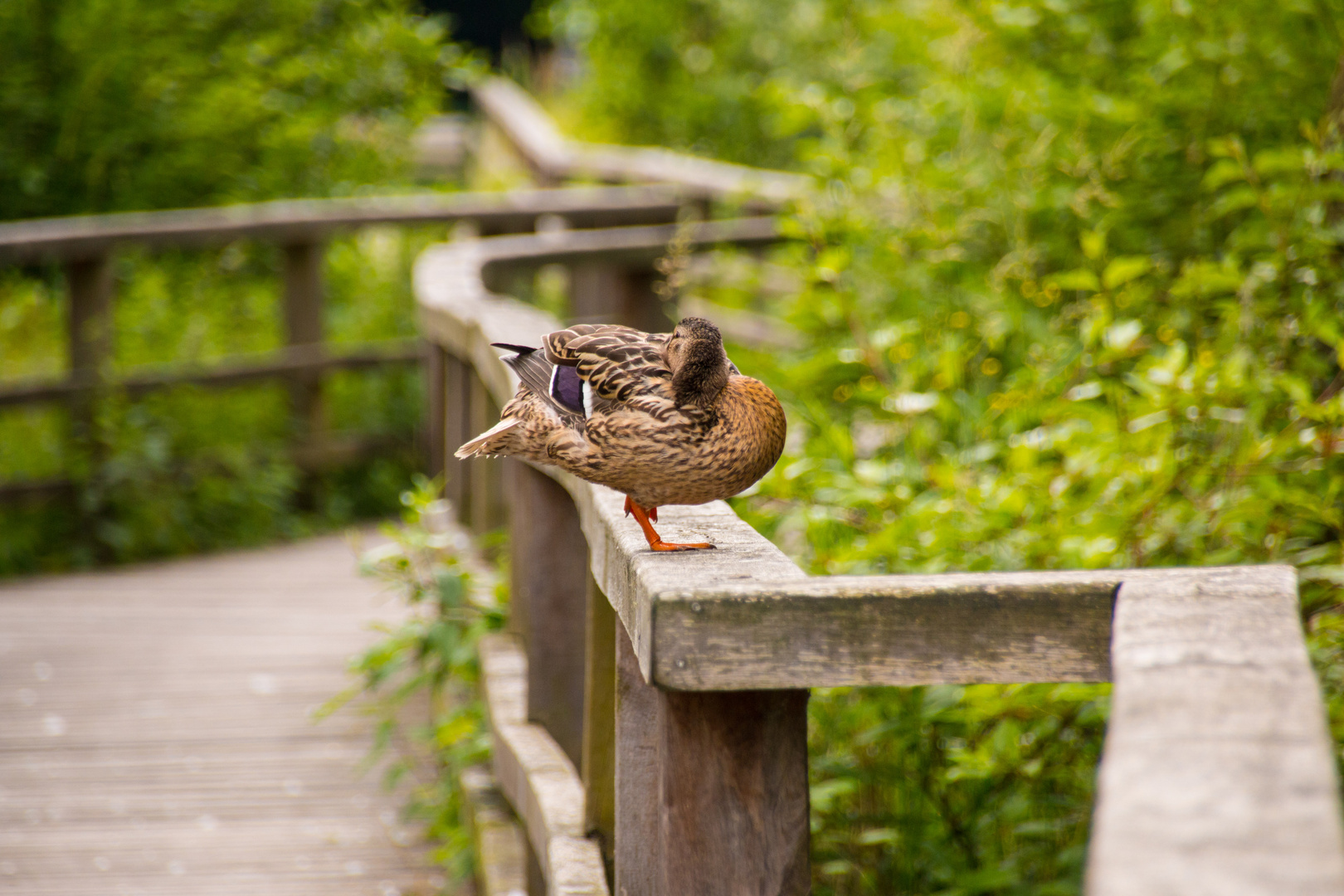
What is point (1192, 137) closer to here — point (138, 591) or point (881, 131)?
point (881, 131)

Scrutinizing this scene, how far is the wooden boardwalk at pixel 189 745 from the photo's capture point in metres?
3.54

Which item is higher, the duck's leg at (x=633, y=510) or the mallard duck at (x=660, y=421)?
the mallard duck at (x=660, y=421)

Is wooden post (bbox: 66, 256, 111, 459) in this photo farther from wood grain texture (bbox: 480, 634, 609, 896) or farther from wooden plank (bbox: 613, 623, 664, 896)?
wooden plank (bbox: 613, 623, 664, 896)

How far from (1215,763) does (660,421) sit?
0.96m

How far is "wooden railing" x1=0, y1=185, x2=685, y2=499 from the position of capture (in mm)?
6176

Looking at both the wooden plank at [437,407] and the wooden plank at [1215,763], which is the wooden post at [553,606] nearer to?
the wooden plank at [1215,763]

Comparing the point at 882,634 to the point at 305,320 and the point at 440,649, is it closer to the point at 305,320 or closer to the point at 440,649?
the point at 440,649

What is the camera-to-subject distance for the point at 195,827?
12.3 ft

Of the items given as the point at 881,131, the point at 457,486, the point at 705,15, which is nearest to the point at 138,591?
the point at 457,486

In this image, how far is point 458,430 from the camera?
4.48m

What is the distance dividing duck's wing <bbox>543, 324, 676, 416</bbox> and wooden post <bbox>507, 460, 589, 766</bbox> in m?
0.87

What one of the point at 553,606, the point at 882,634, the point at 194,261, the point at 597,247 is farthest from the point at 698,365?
the point at 194,261

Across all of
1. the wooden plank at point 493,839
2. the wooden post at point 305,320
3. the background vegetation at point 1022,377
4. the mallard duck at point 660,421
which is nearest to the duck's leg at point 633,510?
the mallard duck at point 660,421

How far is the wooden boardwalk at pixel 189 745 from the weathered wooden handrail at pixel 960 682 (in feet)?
6.03
